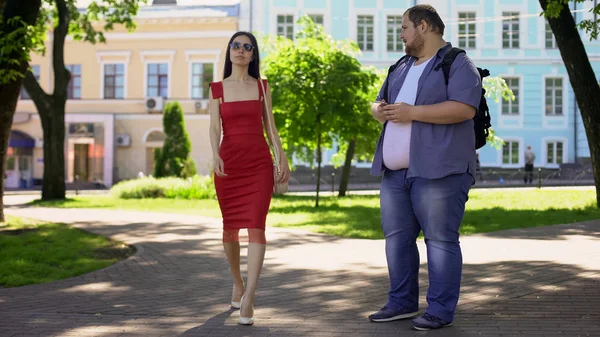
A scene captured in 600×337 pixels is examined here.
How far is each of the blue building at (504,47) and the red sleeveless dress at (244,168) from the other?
39803 millimetres

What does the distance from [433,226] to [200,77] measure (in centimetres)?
4181

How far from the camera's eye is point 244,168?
20.7ft

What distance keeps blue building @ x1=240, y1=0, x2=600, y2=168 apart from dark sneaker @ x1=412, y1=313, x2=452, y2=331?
40533 millimetres

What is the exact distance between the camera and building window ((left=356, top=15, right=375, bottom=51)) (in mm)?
46812

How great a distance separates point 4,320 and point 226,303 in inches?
64.0

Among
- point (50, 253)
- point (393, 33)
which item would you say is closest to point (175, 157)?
point (393, 33)

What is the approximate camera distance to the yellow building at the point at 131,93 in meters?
46.2

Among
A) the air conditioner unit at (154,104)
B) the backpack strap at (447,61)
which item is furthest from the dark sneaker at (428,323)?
the air conditioner unit at (154,104)

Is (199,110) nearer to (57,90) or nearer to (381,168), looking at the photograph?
(57,90)

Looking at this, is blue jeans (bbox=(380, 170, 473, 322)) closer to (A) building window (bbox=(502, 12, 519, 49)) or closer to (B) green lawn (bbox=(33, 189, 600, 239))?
(B) green lawn (bbox=(33, 189, 600, 239))

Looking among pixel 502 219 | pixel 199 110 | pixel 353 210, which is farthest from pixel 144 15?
pixel 502 219

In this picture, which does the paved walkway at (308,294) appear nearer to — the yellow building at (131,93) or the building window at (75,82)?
the yellow building at (131,93)

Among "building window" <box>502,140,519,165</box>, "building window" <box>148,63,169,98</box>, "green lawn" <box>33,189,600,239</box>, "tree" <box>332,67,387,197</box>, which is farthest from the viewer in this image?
"building window" <box>148,63,169,98</box>

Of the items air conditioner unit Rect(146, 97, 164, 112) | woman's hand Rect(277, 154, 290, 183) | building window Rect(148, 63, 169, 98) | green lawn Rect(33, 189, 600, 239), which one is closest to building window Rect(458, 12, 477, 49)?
building window Rect(148, 63, 169, 98)
